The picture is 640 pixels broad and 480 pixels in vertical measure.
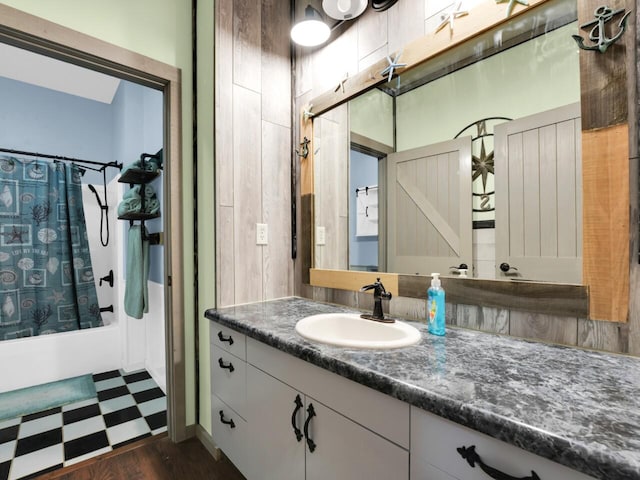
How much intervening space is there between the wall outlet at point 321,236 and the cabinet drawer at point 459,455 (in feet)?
3.74

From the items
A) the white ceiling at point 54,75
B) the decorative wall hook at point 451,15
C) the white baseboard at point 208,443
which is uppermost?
the white ceiling at point 54,75

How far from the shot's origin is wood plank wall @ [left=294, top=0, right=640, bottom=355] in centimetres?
84

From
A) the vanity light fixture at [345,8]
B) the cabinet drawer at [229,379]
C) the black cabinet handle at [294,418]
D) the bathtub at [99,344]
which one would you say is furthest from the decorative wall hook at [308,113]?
the bathtub at [99,344]

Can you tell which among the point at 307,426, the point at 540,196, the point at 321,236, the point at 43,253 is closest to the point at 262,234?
the point at 321,236

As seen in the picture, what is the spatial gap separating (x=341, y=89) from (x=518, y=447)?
156 cm

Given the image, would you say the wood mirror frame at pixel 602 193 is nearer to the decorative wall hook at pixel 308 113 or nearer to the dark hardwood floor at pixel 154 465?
the decorative wall hook at pixel 308 113

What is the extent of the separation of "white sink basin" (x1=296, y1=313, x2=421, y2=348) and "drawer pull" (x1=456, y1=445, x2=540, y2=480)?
1.26 feet

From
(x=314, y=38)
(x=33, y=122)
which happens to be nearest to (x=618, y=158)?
(x=314, y=38)

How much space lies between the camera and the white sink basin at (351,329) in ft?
3.56

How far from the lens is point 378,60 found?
146 centimetres

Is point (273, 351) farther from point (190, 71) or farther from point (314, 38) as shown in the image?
point (190, 71)

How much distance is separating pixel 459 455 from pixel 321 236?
4.12 ft

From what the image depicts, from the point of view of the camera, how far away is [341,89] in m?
1.59

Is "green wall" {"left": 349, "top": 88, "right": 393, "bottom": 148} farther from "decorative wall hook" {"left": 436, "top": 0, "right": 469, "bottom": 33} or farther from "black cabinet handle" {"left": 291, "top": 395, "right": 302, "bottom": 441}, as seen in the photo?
"black cabinet handle" {"left": 291, "top": 395, "right": 302, "bottom": 441}
